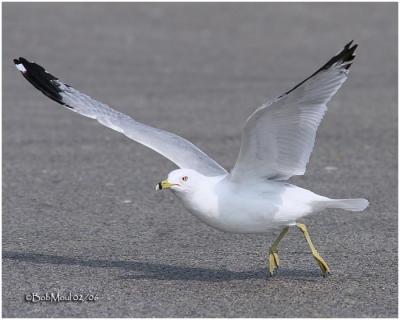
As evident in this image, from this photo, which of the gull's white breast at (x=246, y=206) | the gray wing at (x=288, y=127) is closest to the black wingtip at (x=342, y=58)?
the gray wing at (x=288, y=127)

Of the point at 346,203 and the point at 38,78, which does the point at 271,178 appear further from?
the point at 38,78

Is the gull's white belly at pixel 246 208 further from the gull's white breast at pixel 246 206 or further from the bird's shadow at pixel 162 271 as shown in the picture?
the bird's shadow at pixel 162 271

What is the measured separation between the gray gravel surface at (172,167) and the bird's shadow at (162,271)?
0.06ft

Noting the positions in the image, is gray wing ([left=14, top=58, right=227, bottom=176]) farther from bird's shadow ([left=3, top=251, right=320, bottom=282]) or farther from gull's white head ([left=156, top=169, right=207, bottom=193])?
bird's shadow ([left=3, top=251, right=320, bottom=282])

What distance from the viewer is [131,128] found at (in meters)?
6.95

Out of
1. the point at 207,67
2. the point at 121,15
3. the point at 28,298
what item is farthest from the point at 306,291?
the point at 121,15

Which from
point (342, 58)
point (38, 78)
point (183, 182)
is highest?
point (342, 58)

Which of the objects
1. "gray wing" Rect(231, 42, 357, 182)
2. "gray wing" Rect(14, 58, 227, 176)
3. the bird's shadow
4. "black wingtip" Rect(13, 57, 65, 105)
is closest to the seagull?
"gray wing" Rect(231, 42, 357, 182)

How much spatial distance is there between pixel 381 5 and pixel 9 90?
1072 cm

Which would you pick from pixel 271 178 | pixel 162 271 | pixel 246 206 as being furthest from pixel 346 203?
pixel 162 271

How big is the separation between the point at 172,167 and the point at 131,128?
2844mm

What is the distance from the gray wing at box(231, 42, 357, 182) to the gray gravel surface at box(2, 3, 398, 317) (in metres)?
0.70

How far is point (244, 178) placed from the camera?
6176mm

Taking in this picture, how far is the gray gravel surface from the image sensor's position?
19.4 feet
